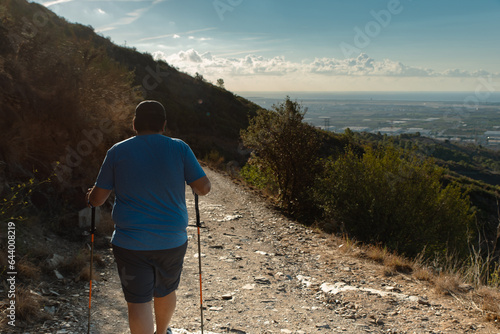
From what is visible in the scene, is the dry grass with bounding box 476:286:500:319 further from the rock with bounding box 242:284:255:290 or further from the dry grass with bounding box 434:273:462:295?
the rock with bounding box 242:284:255:290

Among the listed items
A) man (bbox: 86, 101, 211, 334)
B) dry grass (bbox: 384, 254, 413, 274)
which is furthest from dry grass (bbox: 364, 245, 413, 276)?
man (bbox: 86, 101, 211, 334)

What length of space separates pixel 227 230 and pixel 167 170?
22.5 feet

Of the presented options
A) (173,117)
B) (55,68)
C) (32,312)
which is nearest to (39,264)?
(32,312)

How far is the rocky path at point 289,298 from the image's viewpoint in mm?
3869

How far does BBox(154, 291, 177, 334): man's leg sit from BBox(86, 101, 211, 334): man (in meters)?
0.17

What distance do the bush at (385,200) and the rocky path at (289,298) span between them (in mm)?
2358

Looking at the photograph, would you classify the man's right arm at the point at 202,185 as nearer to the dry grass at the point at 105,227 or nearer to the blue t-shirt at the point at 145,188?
the blue t-shirt at the point at 145,188

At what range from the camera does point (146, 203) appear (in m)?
2.31

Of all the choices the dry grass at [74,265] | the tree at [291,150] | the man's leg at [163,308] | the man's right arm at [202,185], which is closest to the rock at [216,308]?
the man's leg at [163,308]

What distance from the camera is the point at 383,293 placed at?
4945 millimetres

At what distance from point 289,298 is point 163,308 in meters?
2.70

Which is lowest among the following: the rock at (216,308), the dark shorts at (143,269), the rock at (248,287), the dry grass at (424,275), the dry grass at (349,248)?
the dry grass at (349,248)

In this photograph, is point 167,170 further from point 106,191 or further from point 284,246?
point 284,246

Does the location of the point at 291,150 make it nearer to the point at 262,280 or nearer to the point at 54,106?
the point at 262,280
